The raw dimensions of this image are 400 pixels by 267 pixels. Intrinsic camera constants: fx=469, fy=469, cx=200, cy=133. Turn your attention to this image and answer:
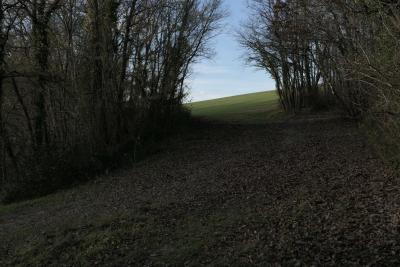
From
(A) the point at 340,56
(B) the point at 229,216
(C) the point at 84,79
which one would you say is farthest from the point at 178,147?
(B) the point at 229,216

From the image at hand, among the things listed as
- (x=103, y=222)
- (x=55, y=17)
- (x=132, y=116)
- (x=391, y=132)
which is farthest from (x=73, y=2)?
(x=391, y=132)

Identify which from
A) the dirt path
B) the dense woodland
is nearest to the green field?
the dense woodland

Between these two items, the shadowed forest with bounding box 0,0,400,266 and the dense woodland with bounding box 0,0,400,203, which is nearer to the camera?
the shadowed forest with bounding box 0,0,400,266

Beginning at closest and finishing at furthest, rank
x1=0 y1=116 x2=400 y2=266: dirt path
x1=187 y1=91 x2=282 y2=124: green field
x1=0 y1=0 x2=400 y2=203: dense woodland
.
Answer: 1. x1=0 y1=116 x2=400 y2=266: dirt path
2. x1=0 y1=0 x2=400 y2=203: dense woodland
3. x1=187 y1=91 x2=282 y2=124: green field

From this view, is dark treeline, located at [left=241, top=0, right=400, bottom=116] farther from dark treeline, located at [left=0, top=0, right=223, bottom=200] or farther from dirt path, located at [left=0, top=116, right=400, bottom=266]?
dark treeline, located at [left=0, top=0, right=223, bottom=200]

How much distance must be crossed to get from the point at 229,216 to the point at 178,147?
10.7 m

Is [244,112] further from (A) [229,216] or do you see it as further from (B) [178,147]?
(A) [229,216]

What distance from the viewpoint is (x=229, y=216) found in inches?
320

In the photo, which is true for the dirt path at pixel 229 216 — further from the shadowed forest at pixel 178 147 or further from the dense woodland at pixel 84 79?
the dense woodland at pixel 84 79

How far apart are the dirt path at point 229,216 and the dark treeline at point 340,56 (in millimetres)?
1406

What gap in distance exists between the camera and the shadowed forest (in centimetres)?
707

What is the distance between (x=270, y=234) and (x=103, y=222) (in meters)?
3.48

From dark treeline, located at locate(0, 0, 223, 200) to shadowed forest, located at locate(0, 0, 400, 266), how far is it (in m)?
0.05

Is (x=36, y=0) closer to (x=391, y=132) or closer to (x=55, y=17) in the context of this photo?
(x=55, y=17)
